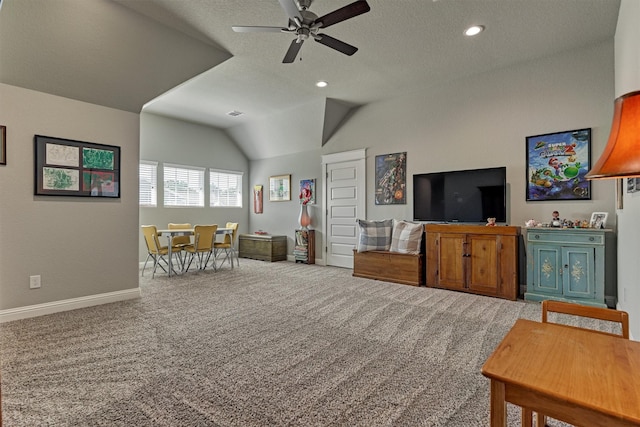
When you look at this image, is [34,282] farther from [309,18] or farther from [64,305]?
[309,18]

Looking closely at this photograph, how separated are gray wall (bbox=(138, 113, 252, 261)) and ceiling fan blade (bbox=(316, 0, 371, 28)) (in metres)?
5.13

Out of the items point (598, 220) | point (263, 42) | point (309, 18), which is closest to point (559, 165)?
point (598, 220)

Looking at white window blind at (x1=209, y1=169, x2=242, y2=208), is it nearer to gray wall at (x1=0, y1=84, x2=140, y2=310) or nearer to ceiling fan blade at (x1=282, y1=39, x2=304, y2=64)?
gray wall at (x1=0, y1=84, x2=140, y2=310)

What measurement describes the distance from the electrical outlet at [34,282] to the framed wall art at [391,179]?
16.2 ft

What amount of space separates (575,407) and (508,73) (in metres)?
4.87

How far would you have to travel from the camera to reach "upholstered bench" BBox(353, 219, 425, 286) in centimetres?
488

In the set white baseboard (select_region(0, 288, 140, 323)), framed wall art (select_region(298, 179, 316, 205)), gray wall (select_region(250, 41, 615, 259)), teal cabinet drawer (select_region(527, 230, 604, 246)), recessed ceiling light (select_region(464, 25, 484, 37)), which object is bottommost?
white baseboard (select_region(0, 288, 140, 323))

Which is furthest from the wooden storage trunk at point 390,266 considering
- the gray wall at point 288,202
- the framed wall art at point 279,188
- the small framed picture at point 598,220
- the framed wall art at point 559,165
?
the framed wall art at point 279,188

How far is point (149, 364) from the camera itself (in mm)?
2305

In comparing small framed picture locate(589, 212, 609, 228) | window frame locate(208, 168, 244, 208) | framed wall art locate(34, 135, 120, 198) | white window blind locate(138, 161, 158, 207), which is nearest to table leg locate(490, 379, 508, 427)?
small framed picture locate(589, 212, 609, 228)

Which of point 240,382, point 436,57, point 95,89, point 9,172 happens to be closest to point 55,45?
point 95,89

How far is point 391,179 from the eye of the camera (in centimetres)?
569

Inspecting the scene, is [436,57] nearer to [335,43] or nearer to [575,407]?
[335,43]

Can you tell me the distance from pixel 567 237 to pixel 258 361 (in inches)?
146
